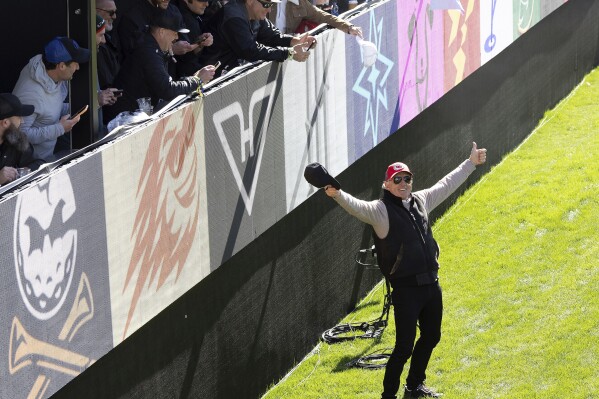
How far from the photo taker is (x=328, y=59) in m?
12.2

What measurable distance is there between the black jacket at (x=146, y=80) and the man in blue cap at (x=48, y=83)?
82 cm

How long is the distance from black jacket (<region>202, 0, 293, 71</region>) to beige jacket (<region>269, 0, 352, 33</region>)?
0.83m

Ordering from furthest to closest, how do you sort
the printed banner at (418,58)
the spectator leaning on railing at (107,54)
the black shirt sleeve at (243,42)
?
the printed banner at (418,58) < the black shirt sleeve at (243,42) < the spectator leaning on railing at (107,54)

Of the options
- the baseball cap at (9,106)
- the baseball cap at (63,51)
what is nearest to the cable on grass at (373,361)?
the baseball cap at (63,51)

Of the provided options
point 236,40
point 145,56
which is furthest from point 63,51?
point 236,40

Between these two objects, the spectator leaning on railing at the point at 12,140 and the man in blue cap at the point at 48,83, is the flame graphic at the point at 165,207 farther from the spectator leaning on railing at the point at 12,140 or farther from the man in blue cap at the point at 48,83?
the spectator leaning on railing at the point at 12,140

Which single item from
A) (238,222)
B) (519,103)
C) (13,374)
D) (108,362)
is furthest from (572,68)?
(13,374)

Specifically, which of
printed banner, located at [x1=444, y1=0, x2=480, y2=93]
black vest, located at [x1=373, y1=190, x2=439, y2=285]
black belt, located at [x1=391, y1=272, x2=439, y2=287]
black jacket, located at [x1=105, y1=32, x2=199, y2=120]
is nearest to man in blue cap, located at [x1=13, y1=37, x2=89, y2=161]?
black jacket, located at [x1=105, y1=32, x2=199, y2=120]

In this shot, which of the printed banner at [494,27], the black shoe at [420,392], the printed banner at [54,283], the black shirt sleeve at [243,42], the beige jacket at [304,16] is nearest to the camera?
the printed banner at [54,283]

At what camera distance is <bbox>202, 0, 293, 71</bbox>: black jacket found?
10.6 metres

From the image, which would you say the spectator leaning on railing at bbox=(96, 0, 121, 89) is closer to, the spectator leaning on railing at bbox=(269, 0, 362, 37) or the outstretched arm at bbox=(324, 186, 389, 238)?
the outstretched arm at bbox=(324, 186, 389, 238)

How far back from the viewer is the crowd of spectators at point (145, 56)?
862 centimetres

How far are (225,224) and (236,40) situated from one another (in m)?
1.48

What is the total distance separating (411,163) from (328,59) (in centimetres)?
297
